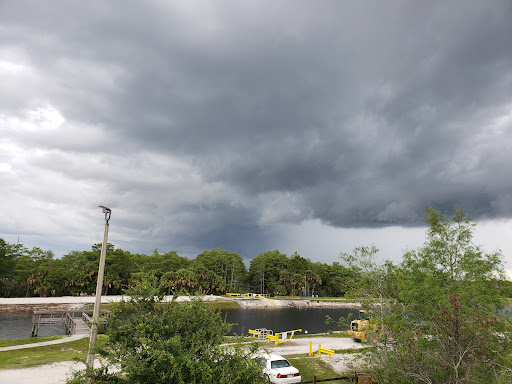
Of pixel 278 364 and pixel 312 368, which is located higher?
pixel 278 364

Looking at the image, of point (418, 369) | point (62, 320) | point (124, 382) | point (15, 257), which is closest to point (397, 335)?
point (418, 369)

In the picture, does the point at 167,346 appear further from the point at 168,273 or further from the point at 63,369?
the point at 168,273

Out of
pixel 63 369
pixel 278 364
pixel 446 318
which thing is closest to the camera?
pixel 446 318

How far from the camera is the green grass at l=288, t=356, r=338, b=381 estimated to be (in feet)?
58.3

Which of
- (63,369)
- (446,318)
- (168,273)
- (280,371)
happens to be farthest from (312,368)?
(168,273)

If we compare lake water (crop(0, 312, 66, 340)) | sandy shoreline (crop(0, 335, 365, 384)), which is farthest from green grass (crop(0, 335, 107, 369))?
lake water (crop(0, 312, 66, 340))

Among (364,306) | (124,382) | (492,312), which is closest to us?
(124,382)

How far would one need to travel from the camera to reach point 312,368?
61.6ft

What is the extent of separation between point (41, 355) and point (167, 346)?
18.4 m

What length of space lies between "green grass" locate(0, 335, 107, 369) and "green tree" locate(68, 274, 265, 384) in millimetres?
9010

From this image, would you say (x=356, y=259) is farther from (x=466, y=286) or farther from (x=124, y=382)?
(x=124, y=382)

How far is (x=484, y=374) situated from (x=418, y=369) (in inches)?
89.8

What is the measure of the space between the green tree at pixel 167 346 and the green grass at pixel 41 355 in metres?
9.01

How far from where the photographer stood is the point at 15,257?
79.5 meters
